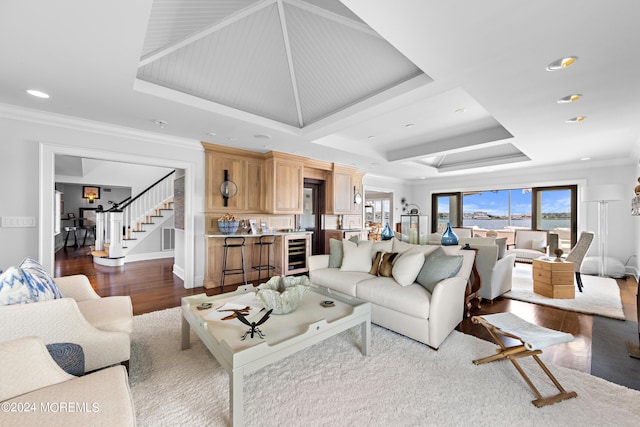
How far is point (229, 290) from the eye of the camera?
14.5ft

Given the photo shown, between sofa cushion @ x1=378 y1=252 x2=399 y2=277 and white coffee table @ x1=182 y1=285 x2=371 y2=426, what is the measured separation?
815 millimetres

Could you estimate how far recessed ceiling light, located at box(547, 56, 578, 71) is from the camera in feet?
6.73

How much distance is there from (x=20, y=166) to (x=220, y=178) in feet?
7.89

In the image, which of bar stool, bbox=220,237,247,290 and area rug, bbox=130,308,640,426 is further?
bar stool, bbox=220,237,247,290

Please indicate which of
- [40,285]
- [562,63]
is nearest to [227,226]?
[40,285]

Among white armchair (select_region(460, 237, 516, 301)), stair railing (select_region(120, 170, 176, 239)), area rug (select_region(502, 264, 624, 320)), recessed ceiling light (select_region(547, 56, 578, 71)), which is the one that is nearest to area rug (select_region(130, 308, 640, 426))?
white armchair (select_region(460, 237, 516, 301))

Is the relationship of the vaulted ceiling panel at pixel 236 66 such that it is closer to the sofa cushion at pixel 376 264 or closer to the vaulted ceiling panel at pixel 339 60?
the vaulted ceiling panel at pixel 339 60

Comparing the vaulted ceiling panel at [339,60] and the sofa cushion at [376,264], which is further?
the sofa cushion at [376,264]

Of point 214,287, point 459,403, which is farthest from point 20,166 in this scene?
point 459,403

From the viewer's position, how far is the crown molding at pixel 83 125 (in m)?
3.09

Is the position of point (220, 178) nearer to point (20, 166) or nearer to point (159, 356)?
point (20, 166)

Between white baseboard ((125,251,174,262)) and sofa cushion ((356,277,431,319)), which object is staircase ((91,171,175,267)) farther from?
sofa cushion ((356,277,431,319))

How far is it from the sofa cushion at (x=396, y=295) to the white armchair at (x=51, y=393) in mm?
2141

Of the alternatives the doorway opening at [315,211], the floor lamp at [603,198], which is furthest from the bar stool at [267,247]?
the floor lamp at [603,198]
